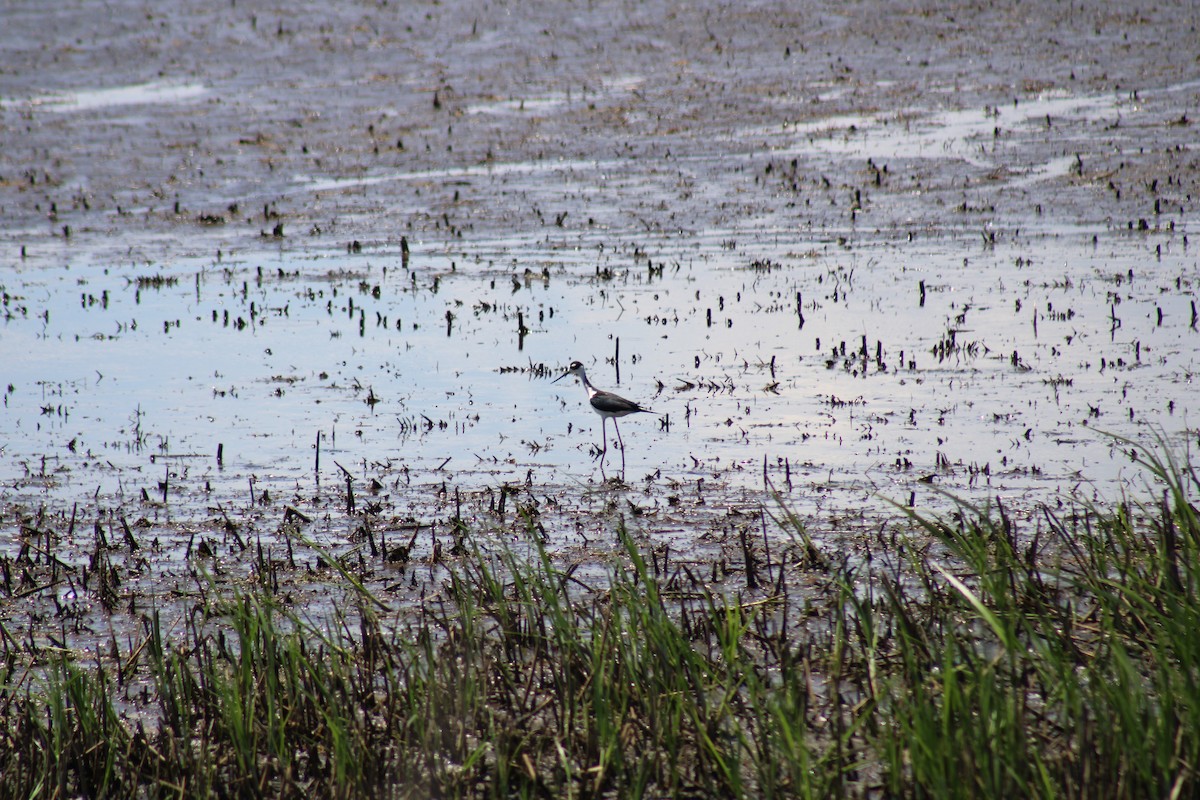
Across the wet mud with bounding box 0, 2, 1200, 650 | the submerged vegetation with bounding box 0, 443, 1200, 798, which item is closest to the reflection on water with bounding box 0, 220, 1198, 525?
the wet mud with bounding box 0, 2, 1200, 650

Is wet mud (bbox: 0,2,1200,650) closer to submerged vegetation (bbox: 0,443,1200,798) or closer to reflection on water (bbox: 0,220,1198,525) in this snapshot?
reflection on water (bbox: 0,220,1198,525)

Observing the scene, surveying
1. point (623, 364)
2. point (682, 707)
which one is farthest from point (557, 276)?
point (682, 707)

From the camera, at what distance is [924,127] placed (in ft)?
74.7

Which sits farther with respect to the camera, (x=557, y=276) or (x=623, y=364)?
(x=557, y=276)

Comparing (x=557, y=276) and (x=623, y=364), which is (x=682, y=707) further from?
(x=557, y=276)

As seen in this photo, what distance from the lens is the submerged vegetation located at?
3814 millimetres

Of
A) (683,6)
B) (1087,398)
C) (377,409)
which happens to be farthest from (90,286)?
(683,6)

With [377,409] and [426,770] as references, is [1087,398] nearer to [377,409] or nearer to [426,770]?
[377,409]

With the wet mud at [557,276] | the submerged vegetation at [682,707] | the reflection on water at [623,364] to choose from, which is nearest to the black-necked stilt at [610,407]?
the reflection on water at [623,364]

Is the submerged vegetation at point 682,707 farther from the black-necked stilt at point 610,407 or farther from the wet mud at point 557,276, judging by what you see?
the black-necked stilt at point 610,407

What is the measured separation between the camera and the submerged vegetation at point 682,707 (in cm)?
381

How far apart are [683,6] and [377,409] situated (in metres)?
19.9

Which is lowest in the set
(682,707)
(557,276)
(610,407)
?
(682,707)

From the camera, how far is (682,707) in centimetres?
435
